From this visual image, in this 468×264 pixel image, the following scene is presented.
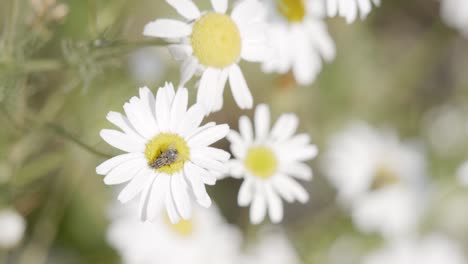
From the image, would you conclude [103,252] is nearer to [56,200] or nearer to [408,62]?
[56,200]

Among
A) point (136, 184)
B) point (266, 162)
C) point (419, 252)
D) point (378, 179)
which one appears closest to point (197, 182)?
point (136, 184)

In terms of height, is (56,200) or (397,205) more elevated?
(397,205)

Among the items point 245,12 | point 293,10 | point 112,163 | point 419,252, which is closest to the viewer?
point 112,163

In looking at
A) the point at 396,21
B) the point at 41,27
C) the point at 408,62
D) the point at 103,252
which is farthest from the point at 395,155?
the point at 41,27

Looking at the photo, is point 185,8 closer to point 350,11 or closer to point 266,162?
point 350,11

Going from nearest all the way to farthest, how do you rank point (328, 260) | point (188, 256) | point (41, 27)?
1. point (41, 27)
2. point (188, 256)
3. point (328, 260)

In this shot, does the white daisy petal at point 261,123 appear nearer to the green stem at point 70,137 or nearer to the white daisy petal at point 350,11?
the white daisy petal at point 350,11

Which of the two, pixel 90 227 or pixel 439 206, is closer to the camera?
pixel 90 227
